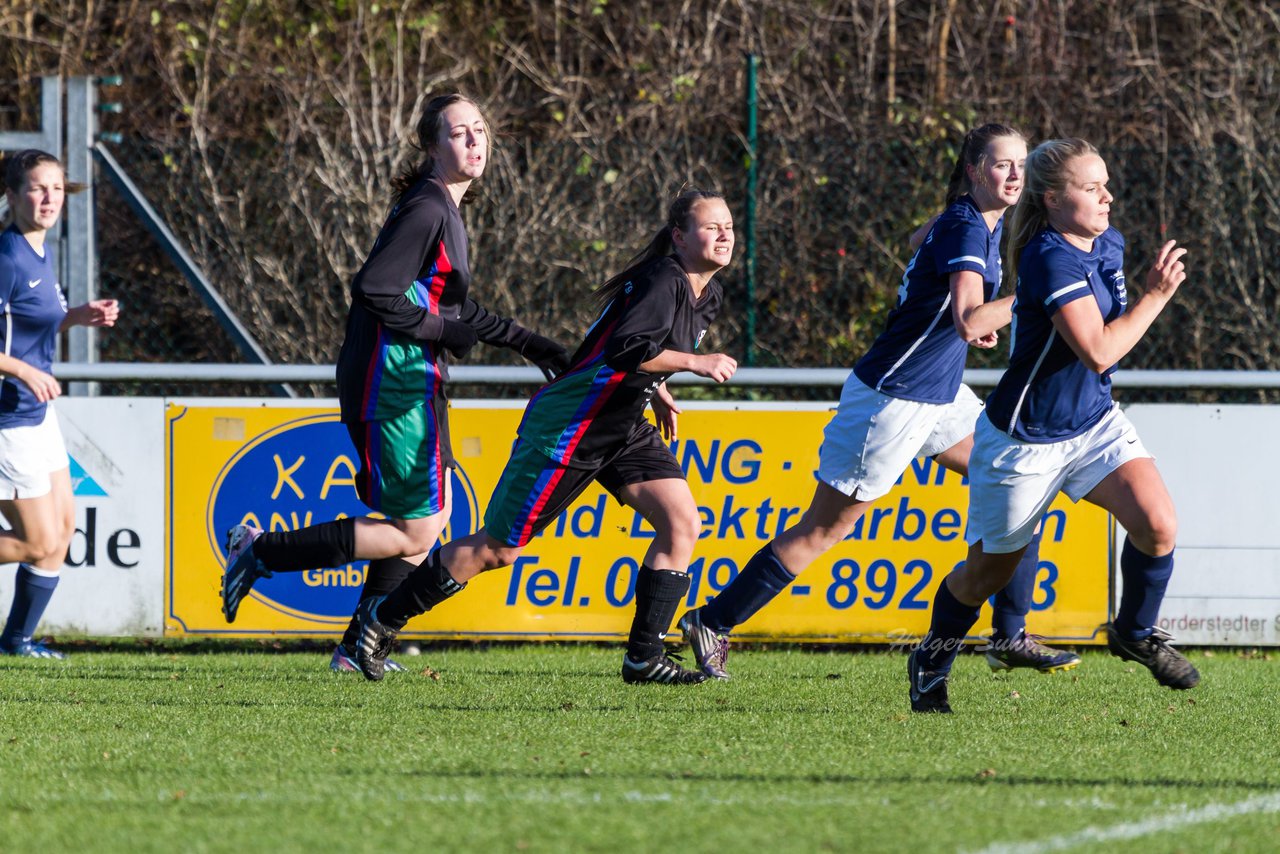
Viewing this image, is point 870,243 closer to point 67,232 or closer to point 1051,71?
point 1051,71

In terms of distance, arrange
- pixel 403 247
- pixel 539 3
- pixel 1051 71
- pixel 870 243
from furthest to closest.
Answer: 1. pixel 539 3
2. pixel 1051 71
3. pixel 870 243
4. pixel 403 247

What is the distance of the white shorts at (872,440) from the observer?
18.0ft

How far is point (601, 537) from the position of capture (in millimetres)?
7055

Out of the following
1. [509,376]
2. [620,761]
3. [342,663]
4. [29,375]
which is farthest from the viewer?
[509,376]

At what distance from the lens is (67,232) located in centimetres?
793

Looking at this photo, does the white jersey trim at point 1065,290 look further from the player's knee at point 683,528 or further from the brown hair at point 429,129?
the brown hair at point 429,129

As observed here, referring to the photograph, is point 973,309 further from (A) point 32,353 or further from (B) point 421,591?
(A) point 32,353

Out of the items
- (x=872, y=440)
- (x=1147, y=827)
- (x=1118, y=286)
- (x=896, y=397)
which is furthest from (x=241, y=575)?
(x=1147, y=827)

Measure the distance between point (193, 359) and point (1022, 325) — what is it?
6026mm

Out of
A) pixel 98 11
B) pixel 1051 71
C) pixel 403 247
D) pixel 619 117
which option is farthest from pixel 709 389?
pixel 98 11

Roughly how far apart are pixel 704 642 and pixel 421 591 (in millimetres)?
1002

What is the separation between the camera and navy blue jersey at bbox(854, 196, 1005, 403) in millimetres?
5414

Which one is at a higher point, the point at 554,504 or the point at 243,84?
the point at 243,84

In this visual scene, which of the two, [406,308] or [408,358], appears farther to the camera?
[408,358]
